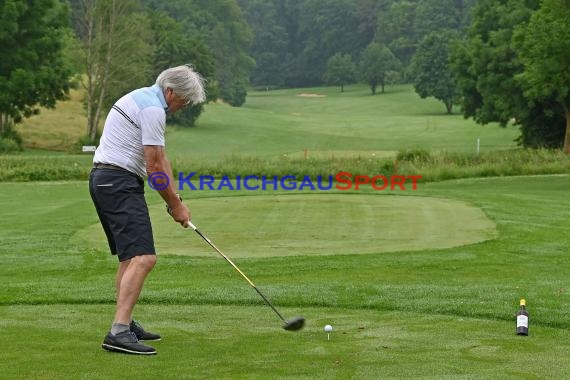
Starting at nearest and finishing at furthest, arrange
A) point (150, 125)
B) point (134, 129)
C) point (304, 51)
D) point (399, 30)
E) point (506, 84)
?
point (150, 125), point (134, 129), point (506, 84), point (399, 30), point (304, 51)

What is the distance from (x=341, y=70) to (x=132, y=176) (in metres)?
133

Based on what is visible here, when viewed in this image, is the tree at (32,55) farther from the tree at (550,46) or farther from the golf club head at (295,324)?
the golf club head at (295,324)

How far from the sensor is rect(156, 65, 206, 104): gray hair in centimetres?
709

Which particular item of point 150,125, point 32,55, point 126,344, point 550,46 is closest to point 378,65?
point 32,55

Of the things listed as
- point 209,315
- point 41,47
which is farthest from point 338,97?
point 209,315

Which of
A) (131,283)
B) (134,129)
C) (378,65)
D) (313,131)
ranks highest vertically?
(134,129)

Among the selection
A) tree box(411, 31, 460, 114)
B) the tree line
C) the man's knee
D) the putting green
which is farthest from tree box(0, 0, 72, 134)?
tree box(411, 31, 460, 114)

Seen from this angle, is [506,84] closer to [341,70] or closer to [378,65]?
[378,65]

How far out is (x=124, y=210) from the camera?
7.10m

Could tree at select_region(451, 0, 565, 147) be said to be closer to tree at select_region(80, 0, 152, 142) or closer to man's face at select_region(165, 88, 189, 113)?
tree at select_region(80, 0, 152, 142)

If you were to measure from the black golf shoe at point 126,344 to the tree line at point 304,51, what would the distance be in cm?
2922

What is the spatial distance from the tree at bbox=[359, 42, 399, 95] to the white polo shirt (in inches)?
4782

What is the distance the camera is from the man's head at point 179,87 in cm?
709

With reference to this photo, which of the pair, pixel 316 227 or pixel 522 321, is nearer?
pixel 522 321
